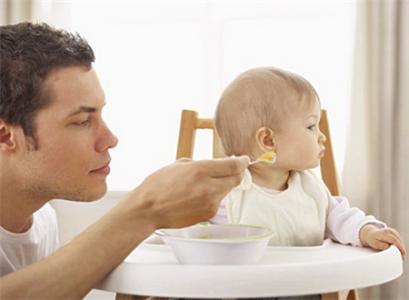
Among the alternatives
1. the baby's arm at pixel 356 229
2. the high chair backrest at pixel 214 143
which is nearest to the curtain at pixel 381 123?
the high chair backrest at pixel 214 143

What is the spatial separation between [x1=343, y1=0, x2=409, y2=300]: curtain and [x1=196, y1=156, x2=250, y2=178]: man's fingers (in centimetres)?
150

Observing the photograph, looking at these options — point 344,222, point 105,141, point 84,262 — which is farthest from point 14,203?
point 344,222

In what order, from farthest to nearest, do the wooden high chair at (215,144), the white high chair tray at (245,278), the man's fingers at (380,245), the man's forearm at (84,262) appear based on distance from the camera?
the wooden high chair at (215,144) → the man's fingers at (380,245) → the man's forearm at (84,262) → the white high chair tray at (245,278)

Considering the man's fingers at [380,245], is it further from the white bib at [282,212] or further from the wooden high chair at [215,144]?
the wooden high chair at [215,144]

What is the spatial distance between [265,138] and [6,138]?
579 mm

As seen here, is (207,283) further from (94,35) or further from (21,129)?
(94,35)

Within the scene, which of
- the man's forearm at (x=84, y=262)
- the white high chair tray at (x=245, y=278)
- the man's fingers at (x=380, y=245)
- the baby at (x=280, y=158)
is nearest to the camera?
the white high chair tray at (x=245, y=278)

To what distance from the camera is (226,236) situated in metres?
1.15

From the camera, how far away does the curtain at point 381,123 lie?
7.86ft

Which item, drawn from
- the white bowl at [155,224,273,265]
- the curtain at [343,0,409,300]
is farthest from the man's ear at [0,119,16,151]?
the curtain at [343,0,409,300]

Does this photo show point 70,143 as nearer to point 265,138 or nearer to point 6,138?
point 6,138

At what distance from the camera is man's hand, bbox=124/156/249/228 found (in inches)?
40.5

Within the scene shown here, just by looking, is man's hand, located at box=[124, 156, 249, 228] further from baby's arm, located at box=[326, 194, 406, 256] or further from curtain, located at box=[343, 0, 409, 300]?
curtain, located at box=[343, 0, 409, 300]

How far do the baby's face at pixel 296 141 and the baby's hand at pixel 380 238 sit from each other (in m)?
0.21
